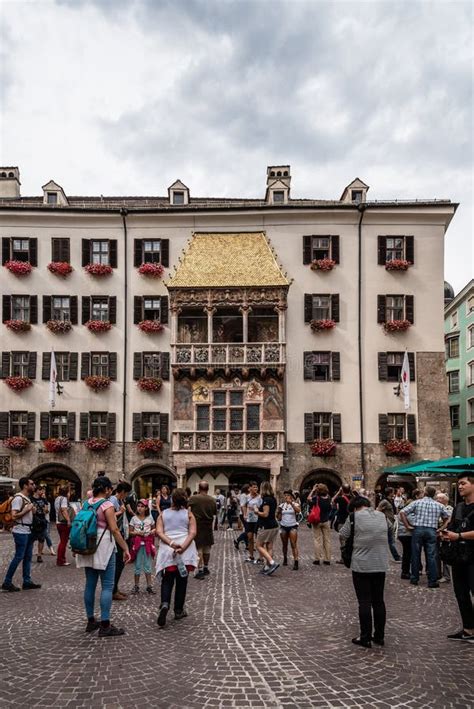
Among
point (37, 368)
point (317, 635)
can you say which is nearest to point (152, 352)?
point (37, 368)

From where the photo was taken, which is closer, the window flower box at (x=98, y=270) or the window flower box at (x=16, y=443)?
the window flower box at (x=16, y=443)

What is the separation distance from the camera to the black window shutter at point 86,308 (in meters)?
34.1

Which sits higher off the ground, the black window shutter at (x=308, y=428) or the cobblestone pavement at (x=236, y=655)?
the black window shutter at (x=308, y=428)

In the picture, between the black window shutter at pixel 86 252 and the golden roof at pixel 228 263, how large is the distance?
4.64 metres

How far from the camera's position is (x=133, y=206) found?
34.9 meters

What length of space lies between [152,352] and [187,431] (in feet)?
14.9

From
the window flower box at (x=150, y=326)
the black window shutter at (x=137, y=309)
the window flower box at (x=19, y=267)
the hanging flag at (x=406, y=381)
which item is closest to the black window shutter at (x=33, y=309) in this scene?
the window flower box at (x=19, y=267)

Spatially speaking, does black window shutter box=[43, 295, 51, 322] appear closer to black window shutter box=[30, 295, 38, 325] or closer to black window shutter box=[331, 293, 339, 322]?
black window shutter box=[30, 295, 38, 325]

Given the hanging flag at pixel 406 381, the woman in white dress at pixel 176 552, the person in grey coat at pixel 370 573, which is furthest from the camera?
the hanging flag at pixel 406 381

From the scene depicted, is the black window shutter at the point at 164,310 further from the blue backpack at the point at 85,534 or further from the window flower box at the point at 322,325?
the blue backpack at the point at 85,534

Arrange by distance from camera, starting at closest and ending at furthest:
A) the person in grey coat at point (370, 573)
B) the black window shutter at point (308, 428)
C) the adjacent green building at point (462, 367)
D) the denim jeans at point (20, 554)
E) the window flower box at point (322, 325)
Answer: the person in grey coat at point (370, 573), the denim jeans at point (20, 554), the black window shutter at point (308, 428), the window flower box at point (322, 325), the adjacent green building at point (462, 367)

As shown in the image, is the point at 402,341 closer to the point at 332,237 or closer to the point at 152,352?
the point at 332,237

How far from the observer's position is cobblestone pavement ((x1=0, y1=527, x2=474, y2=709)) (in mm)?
6004

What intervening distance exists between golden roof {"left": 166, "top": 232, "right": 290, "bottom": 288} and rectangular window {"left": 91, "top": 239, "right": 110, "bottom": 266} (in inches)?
151
